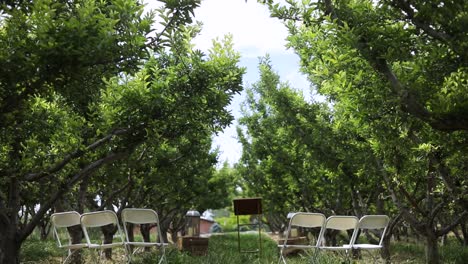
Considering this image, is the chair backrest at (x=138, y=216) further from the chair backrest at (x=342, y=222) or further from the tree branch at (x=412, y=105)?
the tree branch at (x=412, y=105)

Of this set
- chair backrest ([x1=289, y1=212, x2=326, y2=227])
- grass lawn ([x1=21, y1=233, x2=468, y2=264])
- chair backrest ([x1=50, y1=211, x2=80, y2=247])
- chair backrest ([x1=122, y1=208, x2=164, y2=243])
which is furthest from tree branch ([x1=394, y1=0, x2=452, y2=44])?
chair backrest ([x1=50, y1=211, x2=80, y2=247])

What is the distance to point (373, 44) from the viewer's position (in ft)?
14.8

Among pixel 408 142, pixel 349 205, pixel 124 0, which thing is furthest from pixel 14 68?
pixel 349 205

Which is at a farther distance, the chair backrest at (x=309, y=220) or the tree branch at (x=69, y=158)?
the chair backrest at (x=309, y=220)

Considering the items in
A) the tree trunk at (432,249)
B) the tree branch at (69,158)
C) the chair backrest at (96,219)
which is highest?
the tree branch at (69,158)

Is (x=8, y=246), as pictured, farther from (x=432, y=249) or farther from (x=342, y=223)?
(x=432, y=249)

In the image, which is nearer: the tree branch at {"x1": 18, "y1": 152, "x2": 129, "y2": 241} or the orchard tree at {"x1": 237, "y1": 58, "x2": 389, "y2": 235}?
the tree branch at {"x1": 18, "y1": 152, "x2": 129, "y2": 241}

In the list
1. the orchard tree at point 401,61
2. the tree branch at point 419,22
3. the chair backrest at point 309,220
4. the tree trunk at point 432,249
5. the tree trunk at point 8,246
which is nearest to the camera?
the orchard tree at point 401,61

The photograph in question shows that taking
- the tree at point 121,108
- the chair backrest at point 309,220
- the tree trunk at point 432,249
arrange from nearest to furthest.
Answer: the tree at point 121,108 < the chair backrest at point 309,220 < the tree trunk at point 432,249

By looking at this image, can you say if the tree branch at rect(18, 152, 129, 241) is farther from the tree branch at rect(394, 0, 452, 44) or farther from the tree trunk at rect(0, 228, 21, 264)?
the tree branch at rect(394, 0, 452, 44)

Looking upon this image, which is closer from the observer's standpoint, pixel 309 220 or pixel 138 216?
pixel 138 216

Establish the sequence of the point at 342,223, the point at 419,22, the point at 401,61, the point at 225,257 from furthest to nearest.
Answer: the point at 225,257
the point at 342,223
the point at 401,61
the point at 419,22

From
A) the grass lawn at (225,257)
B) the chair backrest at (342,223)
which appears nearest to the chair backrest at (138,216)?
the grass lawn at (225,257)

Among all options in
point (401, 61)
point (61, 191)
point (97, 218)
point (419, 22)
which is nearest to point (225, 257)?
point (97, 218)
